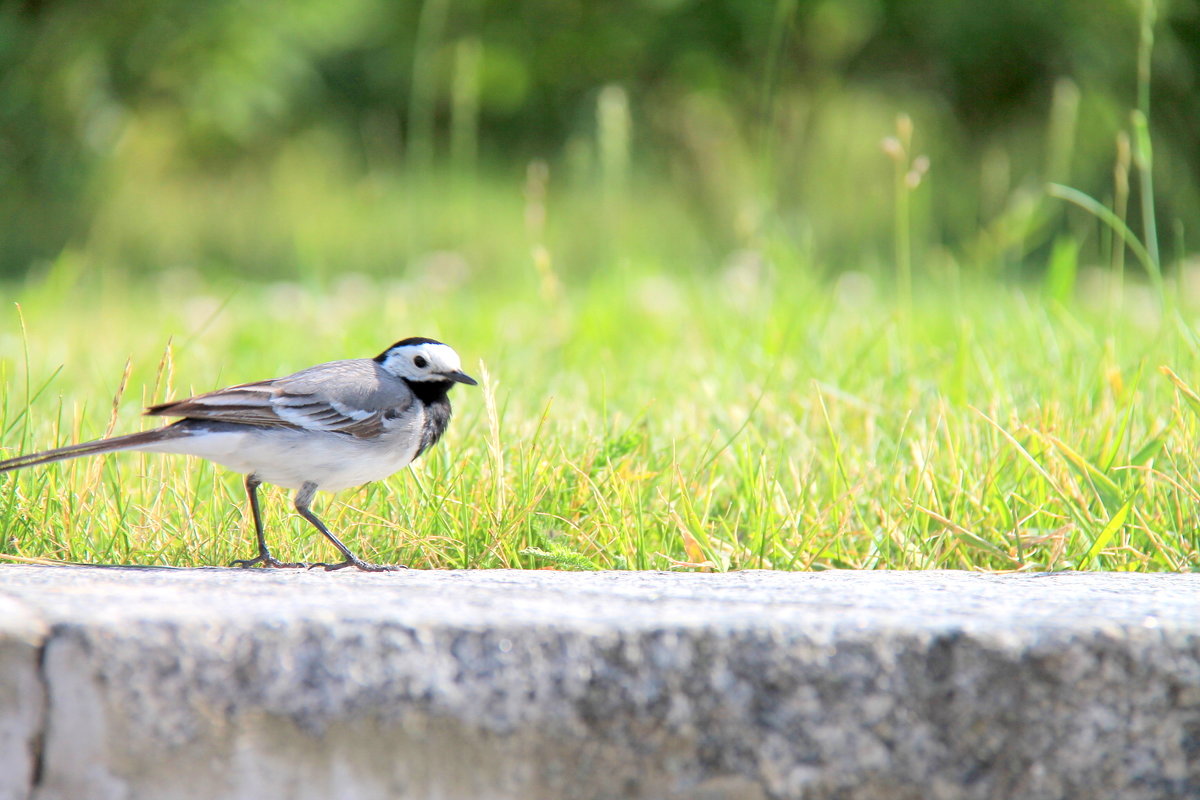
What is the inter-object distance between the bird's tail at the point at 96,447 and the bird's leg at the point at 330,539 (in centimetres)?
31

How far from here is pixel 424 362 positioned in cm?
287

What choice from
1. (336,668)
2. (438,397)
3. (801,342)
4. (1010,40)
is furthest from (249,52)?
(336,668)

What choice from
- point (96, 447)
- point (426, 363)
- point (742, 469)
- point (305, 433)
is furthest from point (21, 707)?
point (742, 469)

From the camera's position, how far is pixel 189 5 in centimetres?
934

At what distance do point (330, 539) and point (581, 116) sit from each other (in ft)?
26.8

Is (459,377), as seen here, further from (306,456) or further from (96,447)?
(96,447)

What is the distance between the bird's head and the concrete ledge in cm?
114

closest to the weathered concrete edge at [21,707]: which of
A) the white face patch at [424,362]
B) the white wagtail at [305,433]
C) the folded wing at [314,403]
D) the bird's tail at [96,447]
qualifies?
the bird's tail at [96,447]

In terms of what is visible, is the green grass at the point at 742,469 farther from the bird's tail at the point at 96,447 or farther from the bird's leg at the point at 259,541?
the bird's tail at the point at 96,447

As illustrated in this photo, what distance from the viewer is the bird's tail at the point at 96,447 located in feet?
7.30

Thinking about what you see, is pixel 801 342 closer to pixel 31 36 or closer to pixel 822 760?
pixel 822 760

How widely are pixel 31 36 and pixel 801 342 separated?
25.9ft

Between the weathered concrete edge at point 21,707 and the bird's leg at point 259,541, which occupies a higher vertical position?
the bird's leg at point 259,541

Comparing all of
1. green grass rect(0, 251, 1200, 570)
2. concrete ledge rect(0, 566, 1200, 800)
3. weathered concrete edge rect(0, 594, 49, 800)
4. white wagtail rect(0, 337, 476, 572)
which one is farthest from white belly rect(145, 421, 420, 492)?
weathered concrete edge rect(0, 594, 49, 800)
